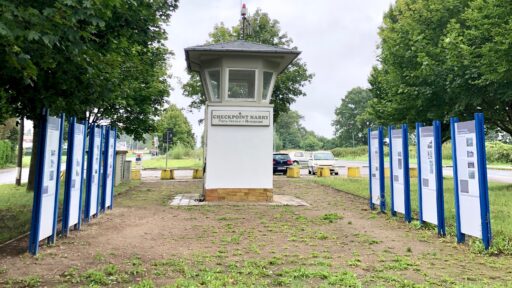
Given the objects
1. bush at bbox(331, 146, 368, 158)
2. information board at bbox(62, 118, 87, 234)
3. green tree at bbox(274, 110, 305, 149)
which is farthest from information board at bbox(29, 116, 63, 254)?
green tree at bbox(274, 110, 305, 149)

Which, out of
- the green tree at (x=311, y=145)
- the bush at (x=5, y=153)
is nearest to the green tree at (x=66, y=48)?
the bush at (x=5, y=153)

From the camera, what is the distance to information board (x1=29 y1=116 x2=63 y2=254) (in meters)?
5.81

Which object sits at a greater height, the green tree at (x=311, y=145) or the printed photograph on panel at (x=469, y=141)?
the green tree at (x=311, y=145)

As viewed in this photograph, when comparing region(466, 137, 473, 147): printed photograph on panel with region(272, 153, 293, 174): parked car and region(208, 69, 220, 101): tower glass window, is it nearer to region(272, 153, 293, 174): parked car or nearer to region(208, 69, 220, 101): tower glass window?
region(208, 69, 220, 101): tower glass window

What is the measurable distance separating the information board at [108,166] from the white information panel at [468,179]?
759 centimetres

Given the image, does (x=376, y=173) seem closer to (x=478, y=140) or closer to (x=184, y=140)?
(x=478, y=140)

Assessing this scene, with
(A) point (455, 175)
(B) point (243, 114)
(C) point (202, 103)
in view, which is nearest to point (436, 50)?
(B) point (243, 114)

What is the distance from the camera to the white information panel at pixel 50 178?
6008mm

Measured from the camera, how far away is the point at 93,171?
8758 mm

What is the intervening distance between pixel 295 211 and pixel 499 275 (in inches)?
233

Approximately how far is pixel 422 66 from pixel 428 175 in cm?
761

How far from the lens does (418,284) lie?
458 cm

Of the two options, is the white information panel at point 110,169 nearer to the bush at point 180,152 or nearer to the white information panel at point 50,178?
the white information panel at point 50,178

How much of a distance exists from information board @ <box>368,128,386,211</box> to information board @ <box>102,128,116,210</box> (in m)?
6.61
